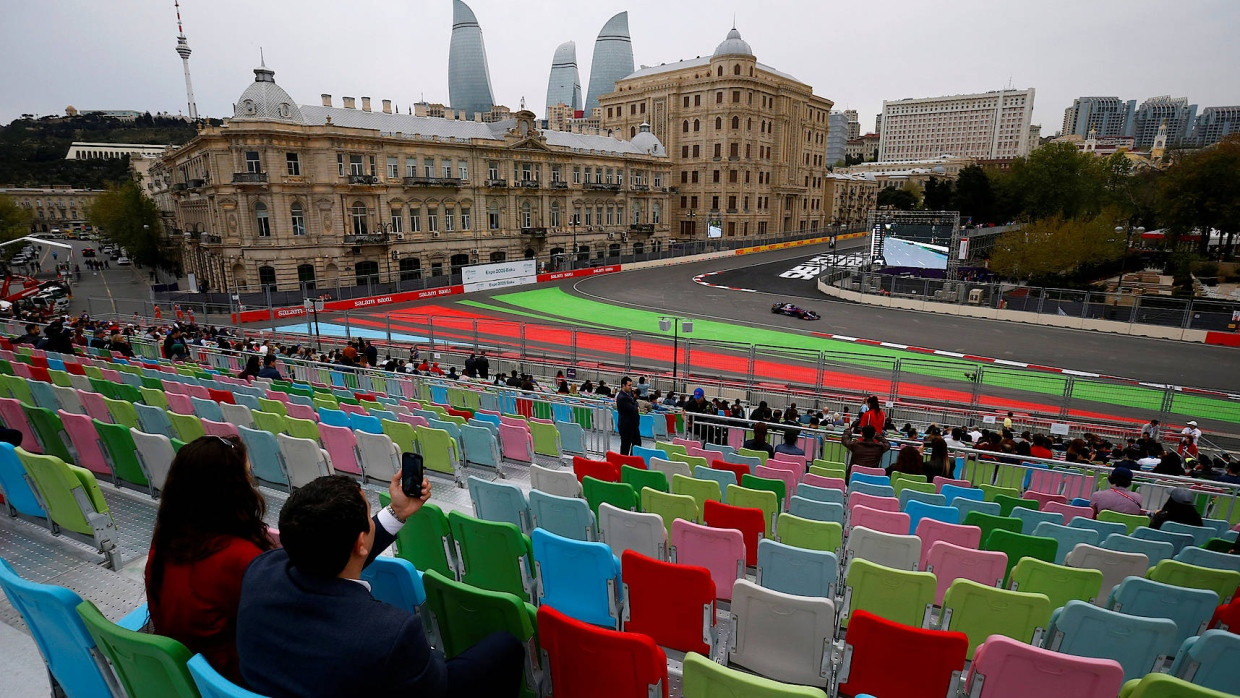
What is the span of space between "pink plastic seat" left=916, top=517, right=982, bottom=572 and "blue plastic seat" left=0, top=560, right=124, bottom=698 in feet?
18.7

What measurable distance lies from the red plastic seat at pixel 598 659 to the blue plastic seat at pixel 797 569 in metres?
1.67

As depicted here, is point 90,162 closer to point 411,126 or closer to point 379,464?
point 411,126

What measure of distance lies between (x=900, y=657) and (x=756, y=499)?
111 inches

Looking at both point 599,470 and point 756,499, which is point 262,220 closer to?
point 599,470

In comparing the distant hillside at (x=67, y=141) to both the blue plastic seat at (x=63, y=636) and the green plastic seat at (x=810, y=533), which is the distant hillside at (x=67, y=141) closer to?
the blue plastic seat at (x=63, y=636)

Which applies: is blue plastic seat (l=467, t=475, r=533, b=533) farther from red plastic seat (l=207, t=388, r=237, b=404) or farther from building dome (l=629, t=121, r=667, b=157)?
building dome (l=629, t=121, r=667, b=157)

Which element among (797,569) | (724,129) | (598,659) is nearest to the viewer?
(598,659)

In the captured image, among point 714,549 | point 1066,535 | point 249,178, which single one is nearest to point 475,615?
point 714,549

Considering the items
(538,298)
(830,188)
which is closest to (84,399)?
(538,298)

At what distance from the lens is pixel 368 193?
160 ft

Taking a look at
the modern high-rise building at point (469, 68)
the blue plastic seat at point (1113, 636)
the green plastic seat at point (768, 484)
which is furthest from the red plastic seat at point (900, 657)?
the modern high-rise building at point (469, 68)

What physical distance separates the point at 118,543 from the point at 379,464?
2521 millimetres

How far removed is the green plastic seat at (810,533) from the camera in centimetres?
509

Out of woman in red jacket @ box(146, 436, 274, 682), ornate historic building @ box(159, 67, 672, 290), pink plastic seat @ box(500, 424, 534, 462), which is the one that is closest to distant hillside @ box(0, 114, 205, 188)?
ornate historic building @ box(159, 67, 672, 290)
